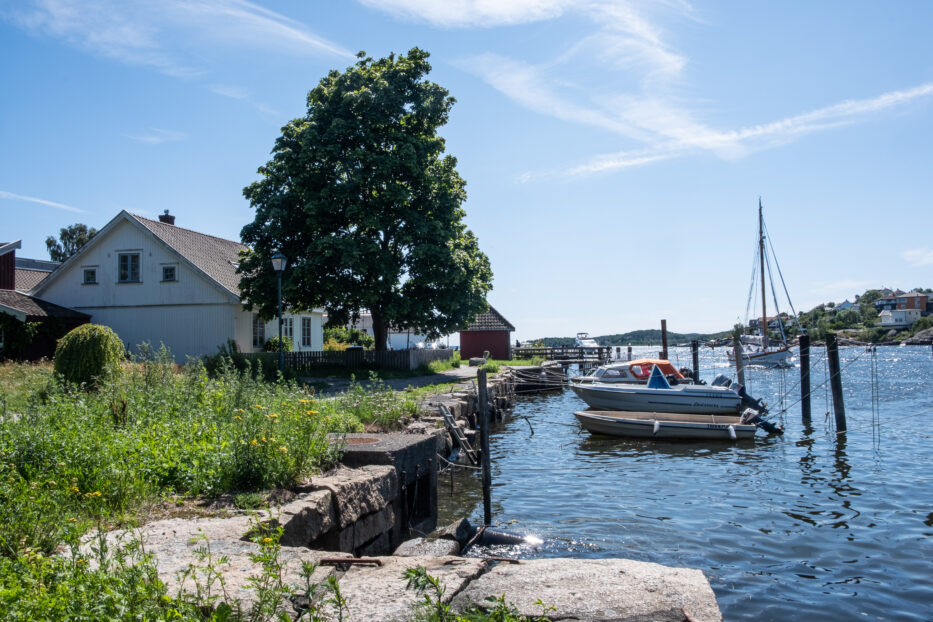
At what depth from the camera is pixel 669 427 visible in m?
18.2

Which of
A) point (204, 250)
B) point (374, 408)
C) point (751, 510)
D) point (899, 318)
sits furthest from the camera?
point (899, 318)

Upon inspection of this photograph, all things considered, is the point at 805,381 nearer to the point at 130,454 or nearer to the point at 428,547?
the point at 428,547

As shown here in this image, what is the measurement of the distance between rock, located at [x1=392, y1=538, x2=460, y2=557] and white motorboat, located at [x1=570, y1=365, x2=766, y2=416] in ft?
48.4

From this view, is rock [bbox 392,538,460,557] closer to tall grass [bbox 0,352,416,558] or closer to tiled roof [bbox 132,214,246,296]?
tall grass [bbox 0,352,416,558]

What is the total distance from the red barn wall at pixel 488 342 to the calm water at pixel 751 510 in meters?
24.2

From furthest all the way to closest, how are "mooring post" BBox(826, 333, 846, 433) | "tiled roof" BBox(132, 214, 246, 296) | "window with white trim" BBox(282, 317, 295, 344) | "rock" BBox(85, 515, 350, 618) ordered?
"window with white trim" BBox(282, 317, 295, 344) → "tiled roof" BBox(132, 214, 246, 296) → "mooring post" BBox(826, 333, 846, 433) → "rock" BBox(85, 515, 350, 618)

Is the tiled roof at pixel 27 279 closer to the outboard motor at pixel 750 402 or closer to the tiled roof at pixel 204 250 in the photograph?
the tiled roof at pixel 204 250

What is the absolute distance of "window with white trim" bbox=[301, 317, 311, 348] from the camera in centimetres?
3206

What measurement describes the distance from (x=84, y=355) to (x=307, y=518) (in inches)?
416

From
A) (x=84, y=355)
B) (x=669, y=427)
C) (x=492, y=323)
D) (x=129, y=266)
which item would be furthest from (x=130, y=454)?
(x=492, y=323)

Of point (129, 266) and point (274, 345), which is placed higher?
point (129, 266)

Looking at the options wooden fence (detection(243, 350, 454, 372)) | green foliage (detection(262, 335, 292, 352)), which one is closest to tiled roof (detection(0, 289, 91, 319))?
green foliage (detection(262, 335, 292, 352))

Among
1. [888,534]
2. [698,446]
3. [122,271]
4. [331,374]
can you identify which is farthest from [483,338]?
[888,534]

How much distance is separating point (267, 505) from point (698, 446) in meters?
14.6
